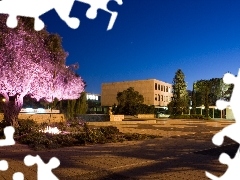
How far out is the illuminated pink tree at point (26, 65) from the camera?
16.1 m

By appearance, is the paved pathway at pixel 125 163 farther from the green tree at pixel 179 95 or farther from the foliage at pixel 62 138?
the green tree at pixel 179 95

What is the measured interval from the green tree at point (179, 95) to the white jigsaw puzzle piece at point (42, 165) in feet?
176

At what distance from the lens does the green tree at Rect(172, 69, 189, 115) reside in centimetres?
5728

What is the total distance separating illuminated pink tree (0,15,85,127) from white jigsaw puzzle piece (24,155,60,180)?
1228 cm

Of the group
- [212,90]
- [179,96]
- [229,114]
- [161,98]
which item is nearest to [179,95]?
[179,96]

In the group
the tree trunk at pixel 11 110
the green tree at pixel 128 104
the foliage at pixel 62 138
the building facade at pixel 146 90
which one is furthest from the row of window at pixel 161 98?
the foliage at pixel 62 138

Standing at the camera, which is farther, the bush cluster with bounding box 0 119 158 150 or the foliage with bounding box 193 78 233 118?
the foliage with bounding box 193 78 233 118

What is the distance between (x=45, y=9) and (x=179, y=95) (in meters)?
56.7

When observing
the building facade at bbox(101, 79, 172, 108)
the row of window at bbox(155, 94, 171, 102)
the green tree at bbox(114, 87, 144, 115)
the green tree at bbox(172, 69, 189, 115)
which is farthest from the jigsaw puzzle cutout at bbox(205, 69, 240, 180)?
the row of window at bbox(155, 94, 171, 102)

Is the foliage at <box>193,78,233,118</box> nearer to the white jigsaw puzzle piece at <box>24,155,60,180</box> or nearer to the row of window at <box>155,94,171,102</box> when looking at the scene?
the row of window at <box>155,94,171,102</box>

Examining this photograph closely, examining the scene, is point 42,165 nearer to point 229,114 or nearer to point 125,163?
point 125,163

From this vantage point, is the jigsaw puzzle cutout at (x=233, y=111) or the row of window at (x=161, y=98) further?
the row of window at (x=161, y=98)

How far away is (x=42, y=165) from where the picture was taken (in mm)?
4230

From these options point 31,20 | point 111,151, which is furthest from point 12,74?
point 111,151
